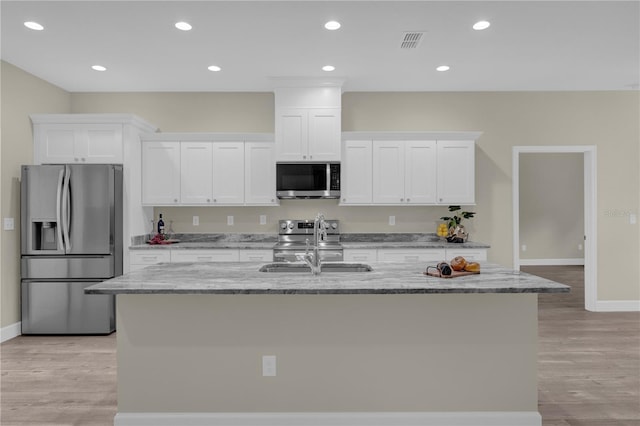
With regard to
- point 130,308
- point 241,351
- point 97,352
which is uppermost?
point 130,308

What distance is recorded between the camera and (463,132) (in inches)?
188

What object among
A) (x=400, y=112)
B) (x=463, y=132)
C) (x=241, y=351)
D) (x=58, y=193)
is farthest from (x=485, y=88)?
(x=58, y=193)

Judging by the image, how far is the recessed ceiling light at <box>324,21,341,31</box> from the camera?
330 cm

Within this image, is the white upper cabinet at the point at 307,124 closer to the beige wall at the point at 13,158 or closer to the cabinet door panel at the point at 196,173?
the cabinet door panel at the point at 196,173

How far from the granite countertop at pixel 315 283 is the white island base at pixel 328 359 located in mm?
121

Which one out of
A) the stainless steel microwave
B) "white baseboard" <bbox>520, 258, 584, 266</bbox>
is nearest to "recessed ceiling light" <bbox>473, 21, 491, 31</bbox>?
the stainless steel microwave

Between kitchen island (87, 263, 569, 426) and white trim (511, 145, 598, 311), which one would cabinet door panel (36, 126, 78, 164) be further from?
white trim (511, 145, 598, 311)

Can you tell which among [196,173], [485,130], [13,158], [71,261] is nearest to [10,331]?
[71,261]

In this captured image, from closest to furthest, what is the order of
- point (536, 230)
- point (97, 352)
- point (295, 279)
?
point (295, 279), point (97, 352), point (536, 230)

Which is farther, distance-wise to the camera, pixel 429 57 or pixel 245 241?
pixel 245 241

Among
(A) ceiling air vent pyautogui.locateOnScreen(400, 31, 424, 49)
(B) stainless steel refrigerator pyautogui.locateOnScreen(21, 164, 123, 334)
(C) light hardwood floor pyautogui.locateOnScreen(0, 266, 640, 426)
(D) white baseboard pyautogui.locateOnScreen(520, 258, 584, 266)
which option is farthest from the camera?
(D) white baseboard pyautogui.locateOnScreen(520, 258, 584, 266)

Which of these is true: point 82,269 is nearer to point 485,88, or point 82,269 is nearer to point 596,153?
point 485,88

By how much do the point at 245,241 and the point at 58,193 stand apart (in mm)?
2095

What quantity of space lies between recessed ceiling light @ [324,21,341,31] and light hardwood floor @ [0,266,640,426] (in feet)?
10.5
